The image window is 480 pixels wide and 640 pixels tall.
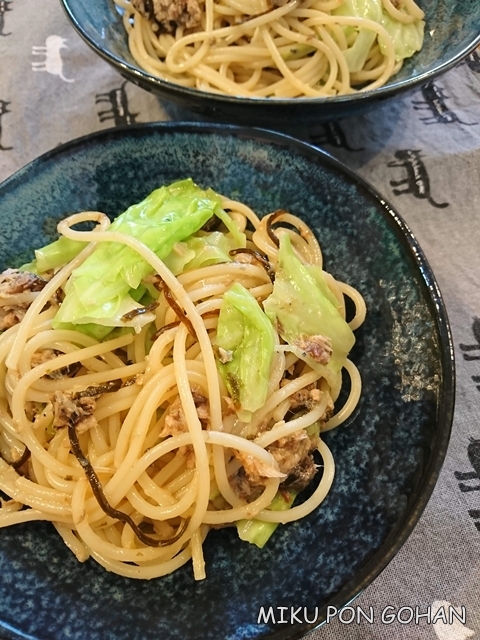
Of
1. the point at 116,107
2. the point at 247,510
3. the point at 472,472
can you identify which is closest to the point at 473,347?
the point at 472,472


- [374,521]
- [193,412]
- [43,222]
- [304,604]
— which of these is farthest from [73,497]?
[43,222]

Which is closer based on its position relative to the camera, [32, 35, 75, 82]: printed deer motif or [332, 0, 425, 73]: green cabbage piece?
[332, 0, 425, 73]: green cabbage piece

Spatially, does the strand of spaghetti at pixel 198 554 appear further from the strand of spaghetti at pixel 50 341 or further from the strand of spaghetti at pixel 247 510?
the strand of spaghetti at pixel 50 341

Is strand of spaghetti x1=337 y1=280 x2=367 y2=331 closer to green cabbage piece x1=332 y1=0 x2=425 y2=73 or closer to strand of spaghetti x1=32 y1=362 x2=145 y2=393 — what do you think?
strand of spaghetti x1=32 y1=362 x2=145 y2=393

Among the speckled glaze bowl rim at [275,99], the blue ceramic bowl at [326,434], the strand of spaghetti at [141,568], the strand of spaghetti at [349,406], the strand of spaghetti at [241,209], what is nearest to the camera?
the blue ceramic bowl at [326,434]

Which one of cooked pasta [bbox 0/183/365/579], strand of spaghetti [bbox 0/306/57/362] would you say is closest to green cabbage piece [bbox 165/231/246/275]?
cooked pasta [bbox 0/183/365/579]

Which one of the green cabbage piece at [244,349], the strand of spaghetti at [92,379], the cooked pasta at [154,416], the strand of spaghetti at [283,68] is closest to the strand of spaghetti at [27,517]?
the cooked pasta at [154,416]
